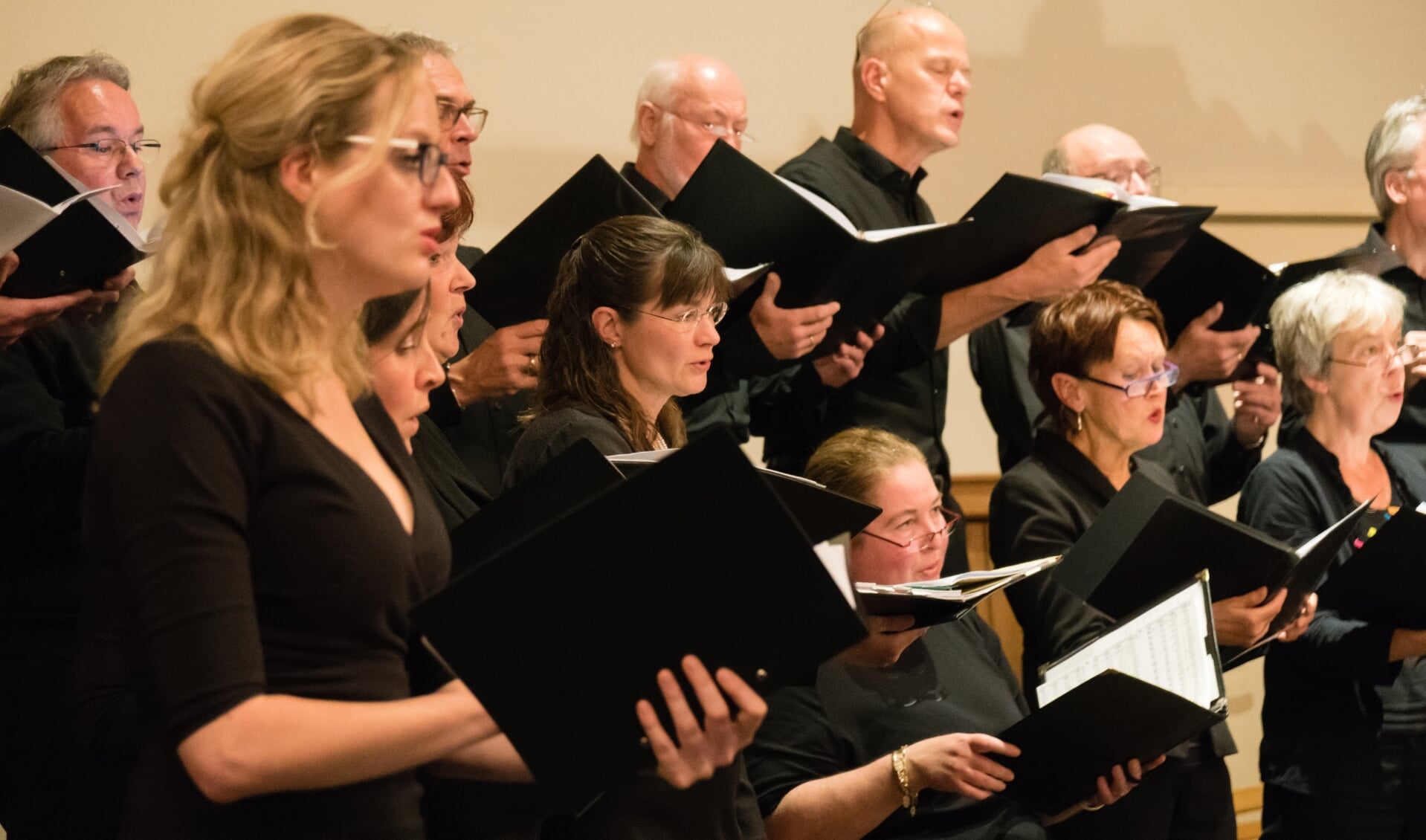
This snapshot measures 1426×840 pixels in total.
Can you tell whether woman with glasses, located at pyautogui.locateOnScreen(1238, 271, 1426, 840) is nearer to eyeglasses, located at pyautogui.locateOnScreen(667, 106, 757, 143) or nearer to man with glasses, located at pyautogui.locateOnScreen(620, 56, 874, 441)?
man with glasses, located at pyautogui.locateOnScreen(620, 56, 874, 441)

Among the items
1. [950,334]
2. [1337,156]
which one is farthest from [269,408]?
[1337,156]

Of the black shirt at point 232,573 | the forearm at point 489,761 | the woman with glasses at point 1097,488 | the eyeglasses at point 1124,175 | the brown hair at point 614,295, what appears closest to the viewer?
the black shirt at point 232,573

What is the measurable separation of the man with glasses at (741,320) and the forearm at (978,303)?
0.19 meters

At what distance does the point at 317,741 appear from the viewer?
3.87 ft

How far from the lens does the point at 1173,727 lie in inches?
87.4

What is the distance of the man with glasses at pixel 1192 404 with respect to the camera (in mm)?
3428

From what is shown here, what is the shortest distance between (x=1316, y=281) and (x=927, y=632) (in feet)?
4.84

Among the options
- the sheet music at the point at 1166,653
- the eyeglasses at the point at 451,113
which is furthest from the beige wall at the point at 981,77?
the sheet music at the point at 1166,653

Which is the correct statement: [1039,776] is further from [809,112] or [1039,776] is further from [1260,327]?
[809,112]

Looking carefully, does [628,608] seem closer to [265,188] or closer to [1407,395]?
[265,188]

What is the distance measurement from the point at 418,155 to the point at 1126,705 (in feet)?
4.33

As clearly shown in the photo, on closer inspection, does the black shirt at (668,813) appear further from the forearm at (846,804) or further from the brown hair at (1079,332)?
the brown hair at (1079,332)

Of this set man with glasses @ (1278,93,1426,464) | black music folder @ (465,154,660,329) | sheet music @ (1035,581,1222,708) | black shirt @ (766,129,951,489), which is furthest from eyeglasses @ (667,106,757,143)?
sheet music @ (1035,581,1222,708)

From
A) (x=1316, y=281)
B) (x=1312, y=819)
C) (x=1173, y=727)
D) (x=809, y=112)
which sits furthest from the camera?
(x=809, y=112)
